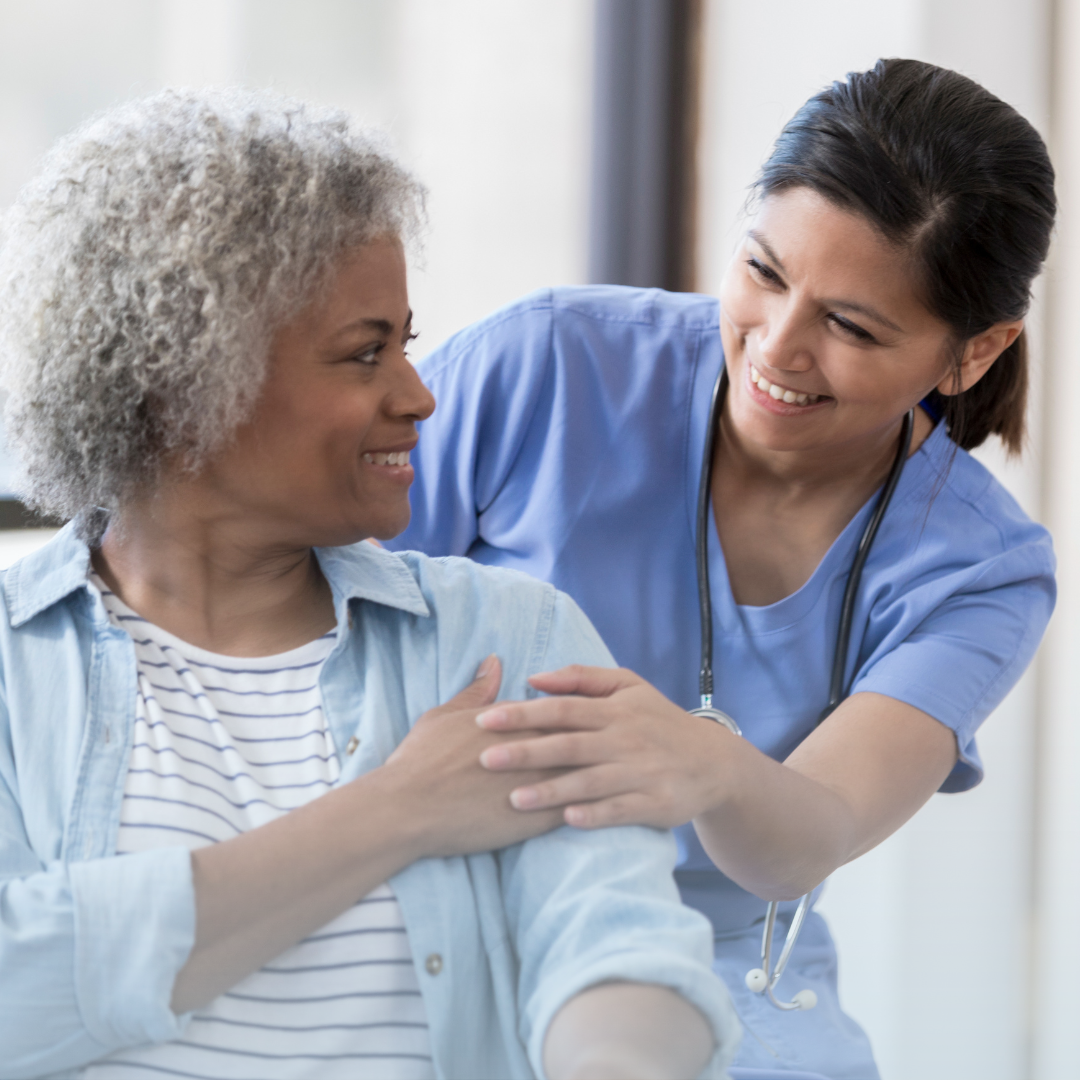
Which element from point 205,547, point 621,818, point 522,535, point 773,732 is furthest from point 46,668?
point 773,732

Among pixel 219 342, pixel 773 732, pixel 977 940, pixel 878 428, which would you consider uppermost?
pixel 219 342

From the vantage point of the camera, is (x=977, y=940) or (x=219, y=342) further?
(x=977, y=940)

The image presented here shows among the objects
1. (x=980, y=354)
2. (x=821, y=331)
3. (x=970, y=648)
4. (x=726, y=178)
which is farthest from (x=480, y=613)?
(x=726, y=178)

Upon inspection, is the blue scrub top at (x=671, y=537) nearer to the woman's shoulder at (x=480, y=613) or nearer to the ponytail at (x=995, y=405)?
the ponytail at (x=995, y=405)

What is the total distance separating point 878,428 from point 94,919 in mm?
1008

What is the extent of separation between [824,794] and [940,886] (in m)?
1.28

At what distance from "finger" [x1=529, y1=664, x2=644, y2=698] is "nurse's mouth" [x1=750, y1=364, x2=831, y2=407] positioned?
47cm

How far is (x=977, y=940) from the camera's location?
237 cm

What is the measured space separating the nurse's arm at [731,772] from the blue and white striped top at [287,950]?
6.5 inches

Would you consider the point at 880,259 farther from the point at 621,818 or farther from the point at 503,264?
the point at 503,264

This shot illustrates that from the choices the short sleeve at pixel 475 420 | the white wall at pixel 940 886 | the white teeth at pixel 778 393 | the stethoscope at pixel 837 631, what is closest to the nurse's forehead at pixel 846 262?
the white teeth at pixel 778 393

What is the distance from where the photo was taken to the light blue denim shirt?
894 millimetres

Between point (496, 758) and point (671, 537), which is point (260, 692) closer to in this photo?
point (496, 758)

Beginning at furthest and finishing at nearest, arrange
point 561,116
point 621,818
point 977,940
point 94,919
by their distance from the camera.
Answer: point 561,116, point 977,940, point 621,818, point 94,919
